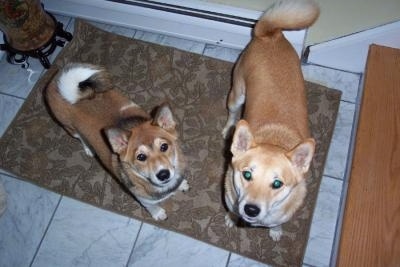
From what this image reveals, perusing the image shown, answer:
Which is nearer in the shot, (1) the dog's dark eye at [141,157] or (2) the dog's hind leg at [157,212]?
(1) the dog's dark eye at [141,157]

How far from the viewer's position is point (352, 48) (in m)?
2.71

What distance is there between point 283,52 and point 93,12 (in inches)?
75.5

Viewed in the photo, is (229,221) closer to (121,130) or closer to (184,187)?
(184,187)

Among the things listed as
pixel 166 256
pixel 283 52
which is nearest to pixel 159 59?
pixel 283 52

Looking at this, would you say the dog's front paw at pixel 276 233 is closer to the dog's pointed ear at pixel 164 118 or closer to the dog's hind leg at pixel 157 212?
the dog's hind leg at pixel 157 212

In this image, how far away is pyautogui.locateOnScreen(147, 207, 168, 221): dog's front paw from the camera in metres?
2.48

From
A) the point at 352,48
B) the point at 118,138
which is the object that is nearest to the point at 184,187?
the point at 118,138

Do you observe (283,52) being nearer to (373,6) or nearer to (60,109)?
(373,6)

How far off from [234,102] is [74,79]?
1065mm

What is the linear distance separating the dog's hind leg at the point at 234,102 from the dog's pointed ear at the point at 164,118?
1.85ft

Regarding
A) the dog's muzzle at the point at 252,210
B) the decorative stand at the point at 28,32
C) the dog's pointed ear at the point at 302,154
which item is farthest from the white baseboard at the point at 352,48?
the decorative stand at the point at 28,32

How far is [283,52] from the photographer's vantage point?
2.13m

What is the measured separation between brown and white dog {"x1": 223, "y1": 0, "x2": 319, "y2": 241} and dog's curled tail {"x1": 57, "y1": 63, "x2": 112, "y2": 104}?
2.91 ft

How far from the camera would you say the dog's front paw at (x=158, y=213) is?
97.7 inches
